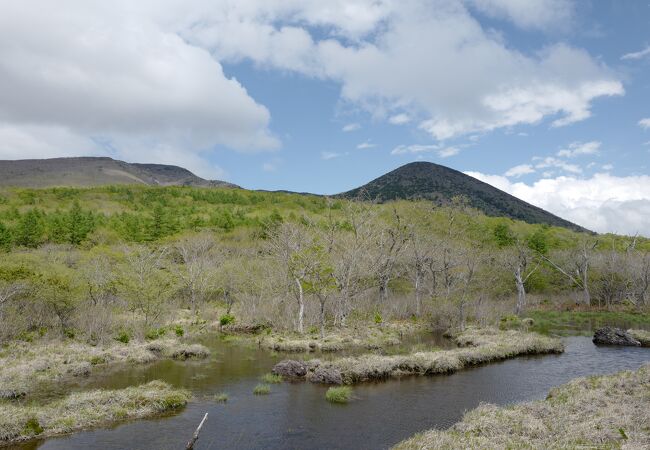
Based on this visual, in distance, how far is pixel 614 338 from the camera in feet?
139

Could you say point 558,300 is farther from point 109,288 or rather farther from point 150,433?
point 150,433

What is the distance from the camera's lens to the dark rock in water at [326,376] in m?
27.5

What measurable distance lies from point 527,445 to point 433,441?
297cm

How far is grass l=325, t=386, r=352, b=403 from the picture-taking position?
23622mm

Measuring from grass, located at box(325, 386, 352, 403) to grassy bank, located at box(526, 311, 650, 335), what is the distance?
113ft

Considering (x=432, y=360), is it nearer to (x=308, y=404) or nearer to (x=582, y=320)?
(x=308, y=404)

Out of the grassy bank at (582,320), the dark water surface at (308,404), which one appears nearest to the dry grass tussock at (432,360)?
the dark water surface at (308,404)

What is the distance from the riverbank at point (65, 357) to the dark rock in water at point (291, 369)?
9555 millimetres

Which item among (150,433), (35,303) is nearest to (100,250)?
(35,303)

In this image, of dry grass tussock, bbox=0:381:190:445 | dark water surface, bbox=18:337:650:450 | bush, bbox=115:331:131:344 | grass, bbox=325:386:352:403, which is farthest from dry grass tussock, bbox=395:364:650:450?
bush, bbox=115:331:131:344

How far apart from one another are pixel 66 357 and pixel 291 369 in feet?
53.0

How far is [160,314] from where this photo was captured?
144 feet

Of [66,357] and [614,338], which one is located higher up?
[614,338]

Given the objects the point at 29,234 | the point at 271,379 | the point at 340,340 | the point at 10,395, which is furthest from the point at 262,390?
the point at 29,234
